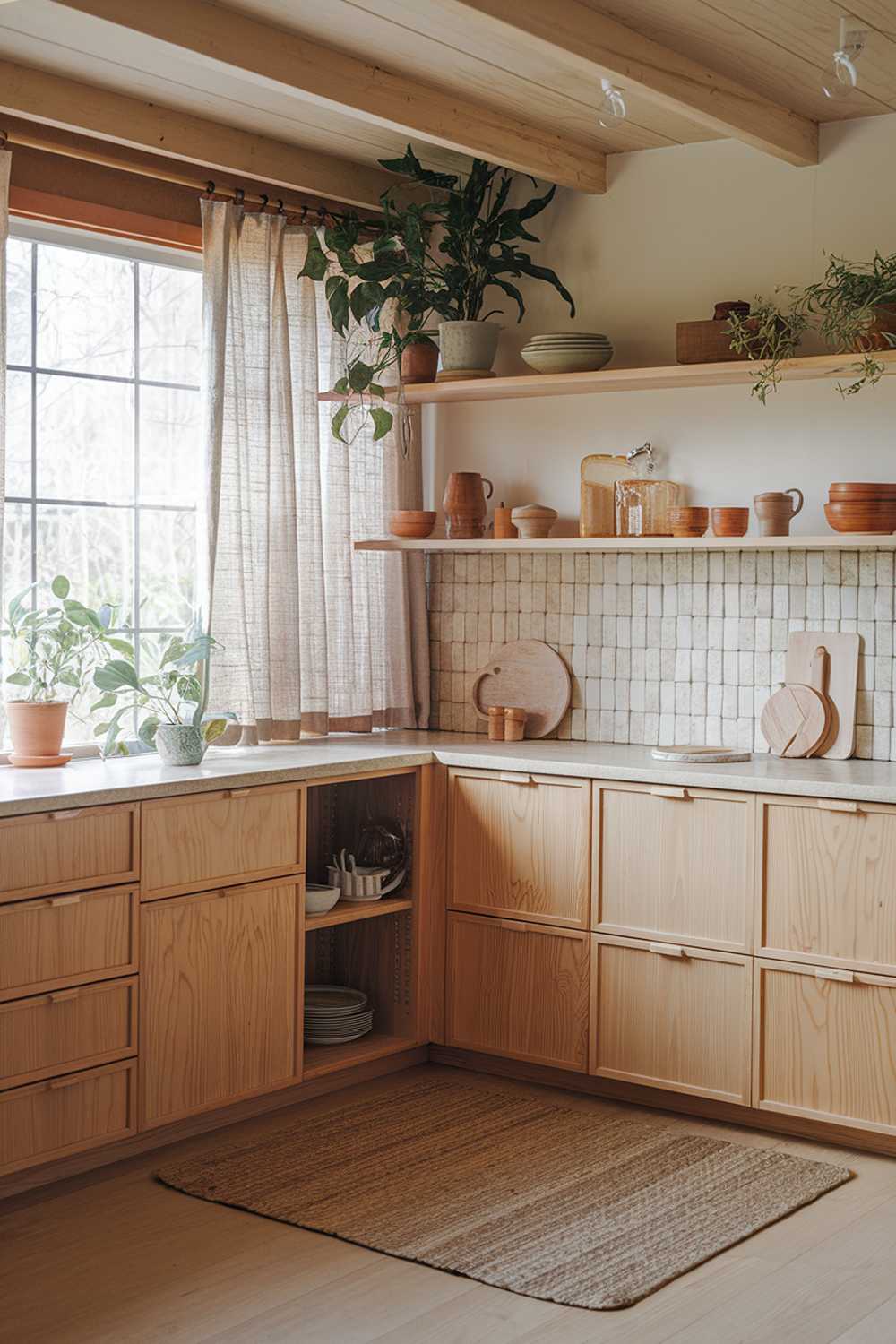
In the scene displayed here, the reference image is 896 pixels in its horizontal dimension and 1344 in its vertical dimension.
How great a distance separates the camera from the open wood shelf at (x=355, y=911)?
3922 millimetres

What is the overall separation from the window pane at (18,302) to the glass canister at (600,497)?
5.15 feet

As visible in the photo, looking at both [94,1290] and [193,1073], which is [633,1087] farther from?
[94,1290]

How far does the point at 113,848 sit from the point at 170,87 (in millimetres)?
1900

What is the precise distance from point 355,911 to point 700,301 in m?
1.94

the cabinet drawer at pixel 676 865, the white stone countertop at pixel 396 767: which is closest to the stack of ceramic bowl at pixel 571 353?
the white stone countertop at pixel 396 767

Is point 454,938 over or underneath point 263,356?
underneath

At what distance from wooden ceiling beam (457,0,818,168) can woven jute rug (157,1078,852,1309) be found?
2428mm

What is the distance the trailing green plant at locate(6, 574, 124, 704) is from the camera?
12.4 ft

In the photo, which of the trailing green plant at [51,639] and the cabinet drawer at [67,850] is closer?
the cabinet drawer at [67,850]

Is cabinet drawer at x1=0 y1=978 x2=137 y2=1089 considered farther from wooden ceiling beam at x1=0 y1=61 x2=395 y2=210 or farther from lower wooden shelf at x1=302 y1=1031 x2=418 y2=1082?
wooden ceiling beam at x1=0 y1=61 x2=395 y2=210

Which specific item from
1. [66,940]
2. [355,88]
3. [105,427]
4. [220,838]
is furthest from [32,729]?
[355,88]

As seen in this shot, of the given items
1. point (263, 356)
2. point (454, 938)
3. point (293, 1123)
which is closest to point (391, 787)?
point (454, 938)

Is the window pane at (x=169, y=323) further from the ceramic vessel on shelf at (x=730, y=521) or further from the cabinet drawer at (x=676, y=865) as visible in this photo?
the cabinet drawer at (x=676, y=865)

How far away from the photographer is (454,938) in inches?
166
